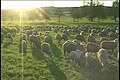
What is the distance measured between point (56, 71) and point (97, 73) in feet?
6.65

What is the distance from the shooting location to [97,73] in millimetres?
12930

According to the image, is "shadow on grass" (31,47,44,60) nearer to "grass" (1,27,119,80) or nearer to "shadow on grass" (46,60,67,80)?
"grass" (1,27,119,80)

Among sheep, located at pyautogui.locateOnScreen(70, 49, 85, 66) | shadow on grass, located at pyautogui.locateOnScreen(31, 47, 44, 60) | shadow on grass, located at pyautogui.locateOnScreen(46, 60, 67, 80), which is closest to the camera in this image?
shadow on grass, located at pyautogui.locateOnScreen(46, 60, 67, 80)

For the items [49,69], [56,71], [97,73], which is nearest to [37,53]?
[49,69]

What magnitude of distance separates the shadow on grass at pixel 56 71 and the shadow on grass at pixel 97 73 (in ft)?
3.26

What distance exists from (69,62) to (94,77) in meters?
Answer: 3.15

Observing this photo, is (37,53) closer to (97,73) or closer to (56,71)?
(56,71)

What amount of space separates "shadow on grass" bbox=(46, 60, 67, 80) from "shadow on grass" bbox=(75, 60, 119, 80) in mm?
993

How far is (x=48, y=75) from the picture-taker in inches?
488

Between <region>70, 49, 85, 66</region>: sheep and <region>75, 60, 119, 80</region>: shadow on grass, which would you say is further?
<region>70, 49, 85, 66</region>: sheep

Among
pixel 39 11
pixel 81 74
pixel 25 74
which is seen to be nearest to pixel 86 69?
pixel 81 74

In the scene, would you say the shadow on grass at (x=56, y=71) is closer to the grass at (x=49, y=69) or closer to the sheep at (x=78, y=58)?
the grass at (x=49, y=69)

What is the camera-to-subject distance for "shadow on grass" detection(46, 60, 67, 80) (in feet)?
39.9

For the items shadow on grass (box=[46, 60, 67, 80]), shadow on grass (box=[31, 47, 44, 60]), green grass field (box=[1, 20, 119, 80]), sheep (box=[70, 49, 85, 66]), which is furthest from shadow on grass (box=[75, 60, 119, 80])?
shadow on grass (box=[31, 47, 44, 60])
